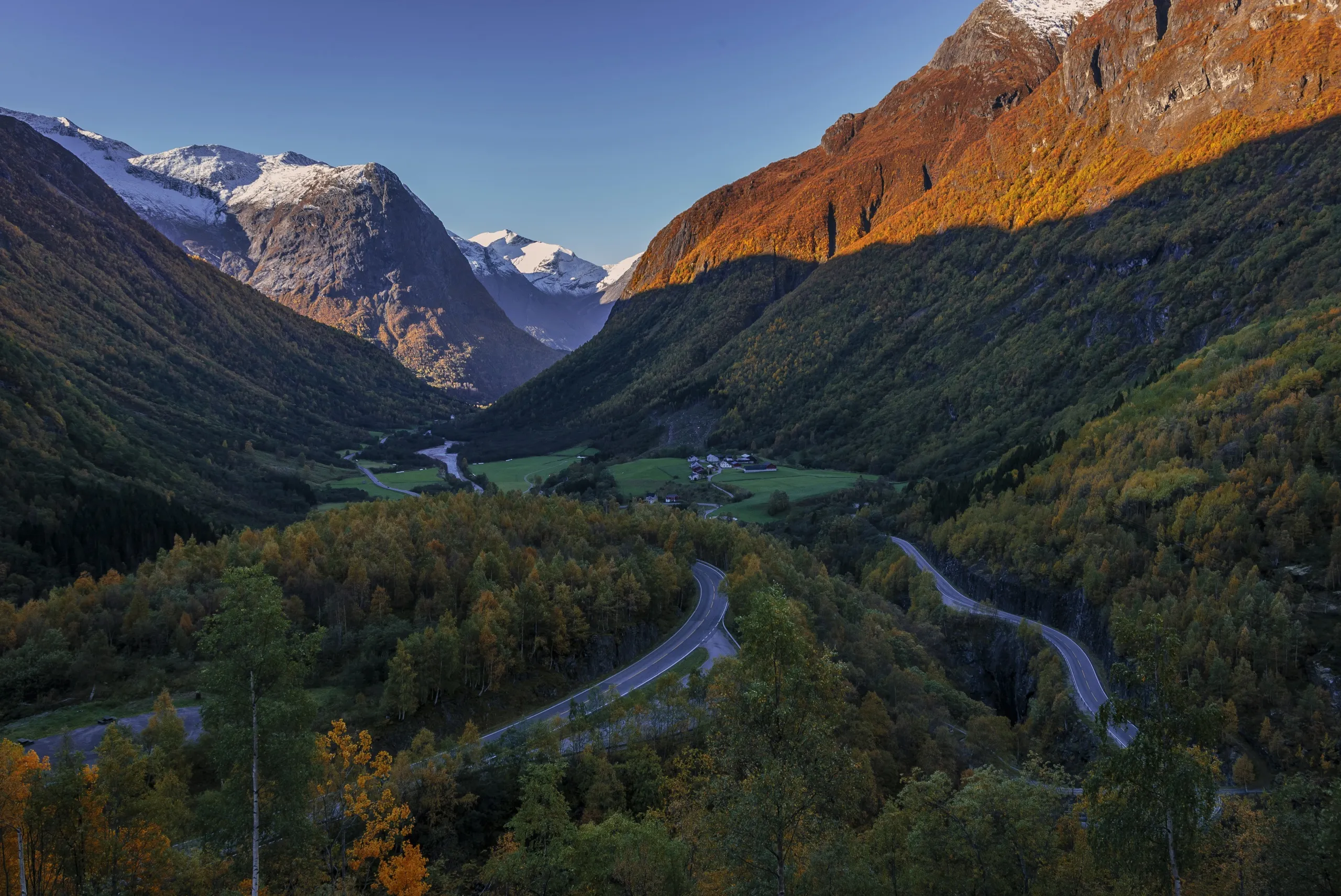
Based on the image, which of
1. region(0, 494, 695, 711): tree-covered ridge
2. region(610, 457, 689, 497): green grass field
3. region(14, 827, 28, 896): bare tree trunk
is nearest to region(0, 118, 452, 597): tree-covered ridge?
region(0, 494, 695, 711): tree-covered ridge

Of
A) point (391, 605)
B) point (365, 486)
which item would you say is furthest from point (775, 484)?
point (391, 605)

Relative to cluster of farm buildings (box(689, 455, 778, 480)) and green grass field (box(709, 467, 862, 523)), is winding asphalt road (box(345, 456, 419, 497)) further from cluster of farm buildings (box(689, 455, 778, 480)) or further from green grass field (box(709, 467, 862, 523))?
green grass field (box(709, 467, 862, 523))

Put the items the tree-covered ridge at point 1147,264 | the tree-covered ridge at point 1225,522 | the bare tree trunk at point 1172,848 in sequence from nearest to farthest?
the bare tree trunk at point 1172,848
the tree-covered ridge at point 1225,522
the tree-covered ridge at point 1147,264

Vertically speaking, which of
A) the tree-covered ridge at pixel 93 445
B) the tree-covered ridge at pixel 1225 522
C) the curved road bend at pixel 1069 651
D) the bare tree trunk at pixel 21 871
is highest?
the tree-covered ridge at pixel 93 445

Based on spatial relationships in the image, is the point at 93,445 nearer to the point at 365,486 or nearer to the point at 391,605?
the point at 365,486

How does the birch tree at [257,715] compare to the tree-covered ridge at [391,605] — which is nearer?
the birch tree at [257,715]

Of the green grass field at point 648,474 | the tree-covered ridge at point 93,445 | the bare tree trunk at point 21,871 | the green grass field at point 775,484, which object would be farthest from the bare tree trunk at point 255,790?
the green grass field at point 648,474

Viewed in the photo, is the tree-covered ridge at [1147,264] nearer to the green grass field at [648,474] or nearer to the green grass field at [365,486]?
the green grass field at [648,474]
